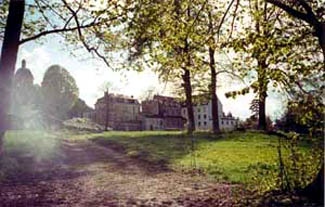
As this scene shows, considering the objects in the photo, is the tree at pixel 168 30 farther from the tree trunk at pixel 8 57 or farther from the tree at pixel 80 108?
the tree at pixel 80 108

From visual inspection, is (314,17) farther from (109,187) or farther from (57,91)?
(57,91)

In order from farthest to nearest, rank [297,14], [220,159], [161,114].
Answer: [161,114], [220,159], [297,14]

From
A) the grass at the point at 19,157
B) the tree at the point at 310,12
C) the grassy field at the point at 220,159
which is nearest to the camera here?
the tree at the point at 310,12

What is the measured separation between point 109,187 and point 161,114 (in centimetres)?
6994

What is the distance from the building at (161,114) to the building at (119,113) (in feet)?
6.75

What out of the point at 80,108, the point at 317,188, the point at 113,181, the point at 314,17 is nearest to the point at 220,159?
the point at 113,181

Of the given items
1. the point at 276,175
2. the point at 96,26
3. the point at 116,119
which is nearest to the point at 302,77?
the point at 276,175

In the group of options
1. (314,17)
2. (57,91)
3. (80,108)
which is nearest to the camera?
(314,17)

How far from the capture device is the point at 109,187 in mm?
8758

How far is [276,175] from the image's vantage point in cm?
715

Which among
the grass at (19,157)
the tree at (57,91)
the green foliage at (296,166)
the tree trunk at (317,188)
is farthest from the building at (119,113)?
the tree trunk at (317,188)

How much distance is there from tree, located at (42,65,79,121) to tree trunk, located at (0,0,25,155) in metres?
36.0

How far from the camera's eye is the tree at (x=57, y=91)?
43.5 m

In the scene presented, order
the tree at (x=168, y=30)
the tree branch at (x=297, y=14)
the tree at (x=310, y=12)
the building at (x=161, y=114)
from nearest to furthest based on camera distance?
the tree at (x=310, y=12)
the tree branch at (x=297, y=14)
the tree at (x=168, y=30)
the building at (x=161, y=114)
